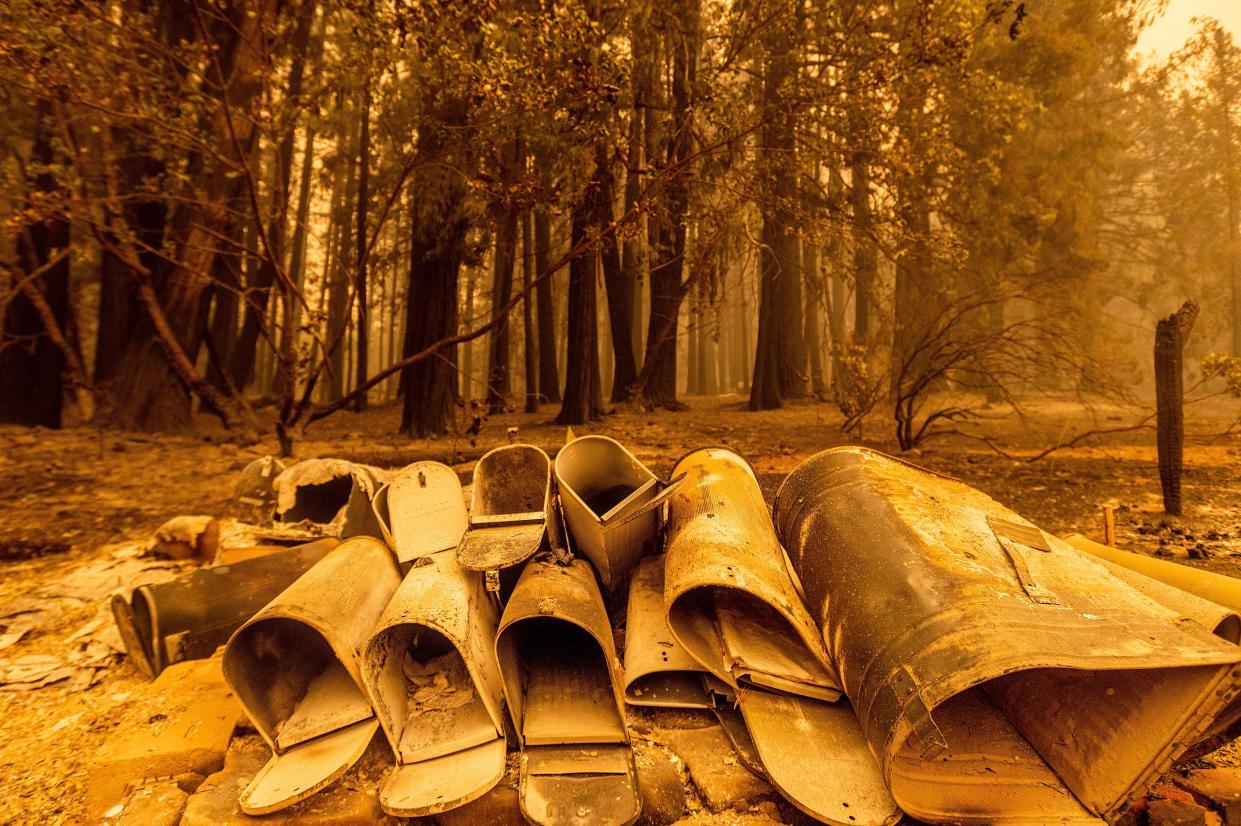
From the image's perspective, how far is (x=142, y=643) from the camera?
2.44m

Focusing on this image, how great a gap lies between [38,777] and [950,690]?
111 inches

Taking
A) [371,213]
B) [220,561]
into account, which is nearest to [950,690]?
[220,561]

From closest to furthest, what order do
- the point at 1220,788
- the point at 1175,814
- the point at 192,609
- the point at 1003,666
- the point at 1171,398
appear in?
the point at 1003,666, the point at 1175,814, the point at 1220,788, the point at 192,609, the point at 1171,398

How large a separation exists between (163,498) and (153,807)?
11.7ft

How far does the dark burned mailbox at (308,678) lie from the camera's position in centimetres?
175

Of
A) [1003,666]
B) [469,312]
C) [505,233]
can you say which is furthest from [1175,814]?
[469,312]

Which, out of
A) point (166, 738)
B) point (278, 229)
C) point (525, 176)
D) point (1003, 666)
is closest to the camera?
point (1003, 666)

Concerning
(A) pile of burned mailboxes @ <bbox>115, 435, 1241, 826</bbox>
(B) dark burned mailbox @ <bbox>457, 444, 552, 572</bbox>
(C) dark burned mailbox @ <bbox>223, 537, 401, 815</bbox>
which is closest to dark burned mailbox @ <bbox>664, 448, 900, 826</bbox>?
(A) pile of burned mailboxes @ <bbox>115, 435, 1241, 826</bbox>

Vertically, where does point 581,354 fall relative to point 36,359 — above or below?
above

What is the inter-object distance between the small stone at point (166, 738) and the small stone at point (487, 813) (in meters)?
0.89

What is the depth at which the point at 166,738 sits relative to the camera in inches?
78.4

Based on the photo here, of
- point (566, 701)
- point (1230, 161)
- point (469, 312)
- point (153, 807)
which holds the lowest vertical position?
point (153, 807)

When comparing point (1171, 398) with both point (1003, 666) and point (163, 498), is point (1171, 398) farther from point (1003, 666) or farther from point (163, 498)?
point (163, 498)

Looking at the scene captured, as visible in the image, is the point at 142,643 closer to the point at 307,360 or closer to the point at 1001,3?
the point at 307,360
